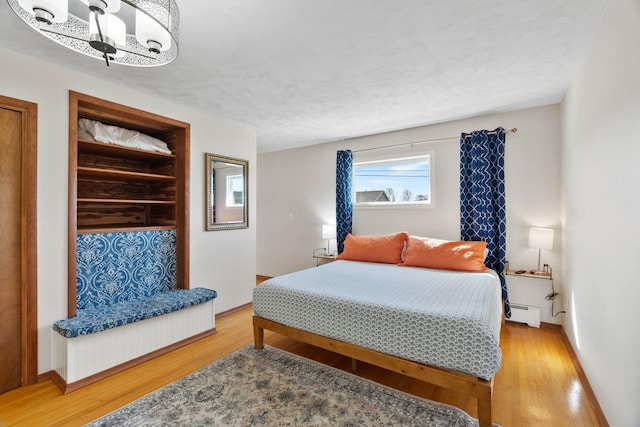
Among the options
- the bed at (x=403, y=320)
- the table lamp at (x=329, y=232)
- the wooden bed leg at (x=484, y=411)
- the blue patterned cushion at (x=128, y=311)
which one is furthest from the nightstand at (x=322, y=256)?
the wooden bed leg at (x=484, y=411)

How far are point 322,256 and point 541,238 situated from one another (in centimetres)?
269

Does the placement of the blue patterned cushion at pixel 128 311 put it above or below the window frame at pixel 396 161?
below

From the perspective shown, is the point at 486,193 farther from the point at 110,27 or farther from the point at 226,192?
the point at 110,27

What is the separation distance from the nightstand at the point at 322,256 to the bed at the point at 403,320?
1.42 metres

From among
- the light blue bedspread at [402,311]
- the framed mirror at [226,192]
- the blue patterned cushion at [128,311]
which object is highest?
the framed mirror at [226,192]

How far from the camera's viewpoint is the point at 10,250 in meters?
2.04

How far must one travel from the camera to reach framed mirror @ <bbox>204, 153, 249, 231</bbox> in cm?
335

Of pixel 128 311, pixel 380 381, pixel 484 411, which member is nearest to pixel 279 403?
pixel 380 381

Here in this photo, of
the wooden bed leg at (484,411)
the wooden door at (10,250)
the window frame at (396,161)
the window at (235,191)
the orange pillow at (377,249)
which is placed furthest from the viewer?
the window frame at (396,161)

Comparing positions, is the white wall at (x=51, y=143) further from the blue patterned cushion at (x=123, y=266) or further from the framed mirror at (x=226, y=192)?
the framed mirror at (x=226, y=192)

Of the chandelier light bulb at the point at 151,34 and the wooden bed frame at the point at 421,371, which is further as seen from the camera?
the wooden bed frame at the point at 421,371

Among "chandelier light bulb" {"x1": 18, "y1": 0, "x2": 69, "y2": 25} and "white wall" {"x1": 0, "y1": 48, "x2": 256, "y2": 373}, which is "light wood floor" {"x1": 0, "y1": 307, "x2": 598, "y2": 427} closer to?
"white wall" {"x1": 0, "y1": 48, "x2": 256, "y2": 373}

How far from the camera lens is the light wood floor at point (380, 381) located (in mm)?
1778

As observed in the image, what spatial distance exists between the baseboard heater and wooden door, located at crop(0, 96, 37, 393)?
439 centimetres
